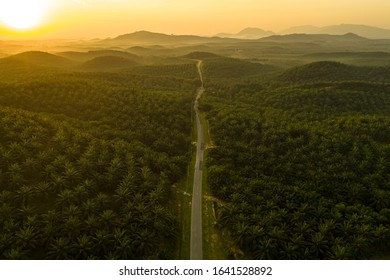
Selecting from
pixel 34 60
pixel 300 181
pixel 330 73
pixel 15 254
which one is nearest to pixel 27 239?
pixel 15 254

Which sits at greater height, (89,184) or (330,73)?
(330,73)

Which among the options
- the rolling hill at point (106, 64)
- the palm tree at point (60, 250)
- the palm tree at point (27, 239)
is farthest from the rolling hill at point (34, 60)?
the palm tree at point (60, 250)

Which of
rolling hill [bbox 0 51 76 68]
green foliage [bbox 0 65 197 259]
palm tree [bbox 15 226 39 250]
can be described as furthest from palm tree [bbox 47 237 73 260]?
rolling hill [bbox 0 51 76 68]

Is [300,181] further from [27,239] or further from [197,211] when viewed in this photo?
[27,239]

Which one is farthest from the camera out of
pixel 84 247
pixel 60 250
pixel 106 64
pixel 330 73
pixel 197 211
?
pixel 106 64

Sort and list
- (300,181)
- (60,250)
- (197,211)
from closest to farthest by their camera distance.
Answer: (60,250) < (197,211) < (300,181)

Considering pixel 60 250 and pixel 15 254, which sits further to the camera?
pixel 60 250

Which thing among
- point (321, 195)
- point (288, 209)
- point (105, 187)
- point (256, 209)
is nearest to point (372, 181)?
point (321, 195)

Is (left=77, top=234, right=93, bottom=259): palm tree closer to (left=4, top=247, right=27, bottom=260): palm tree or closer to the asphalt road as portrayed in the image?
(left=4, top=247, right=27, bottom=260): palm tree

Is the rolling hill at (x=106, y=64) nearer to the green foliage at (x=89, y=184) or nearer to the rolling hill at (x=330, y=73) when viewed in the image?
the rolling hill at (x=330, y=73)

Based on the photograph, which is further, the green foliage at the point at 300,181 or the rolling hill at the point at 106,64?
the rolling hill at the point at 106,64
